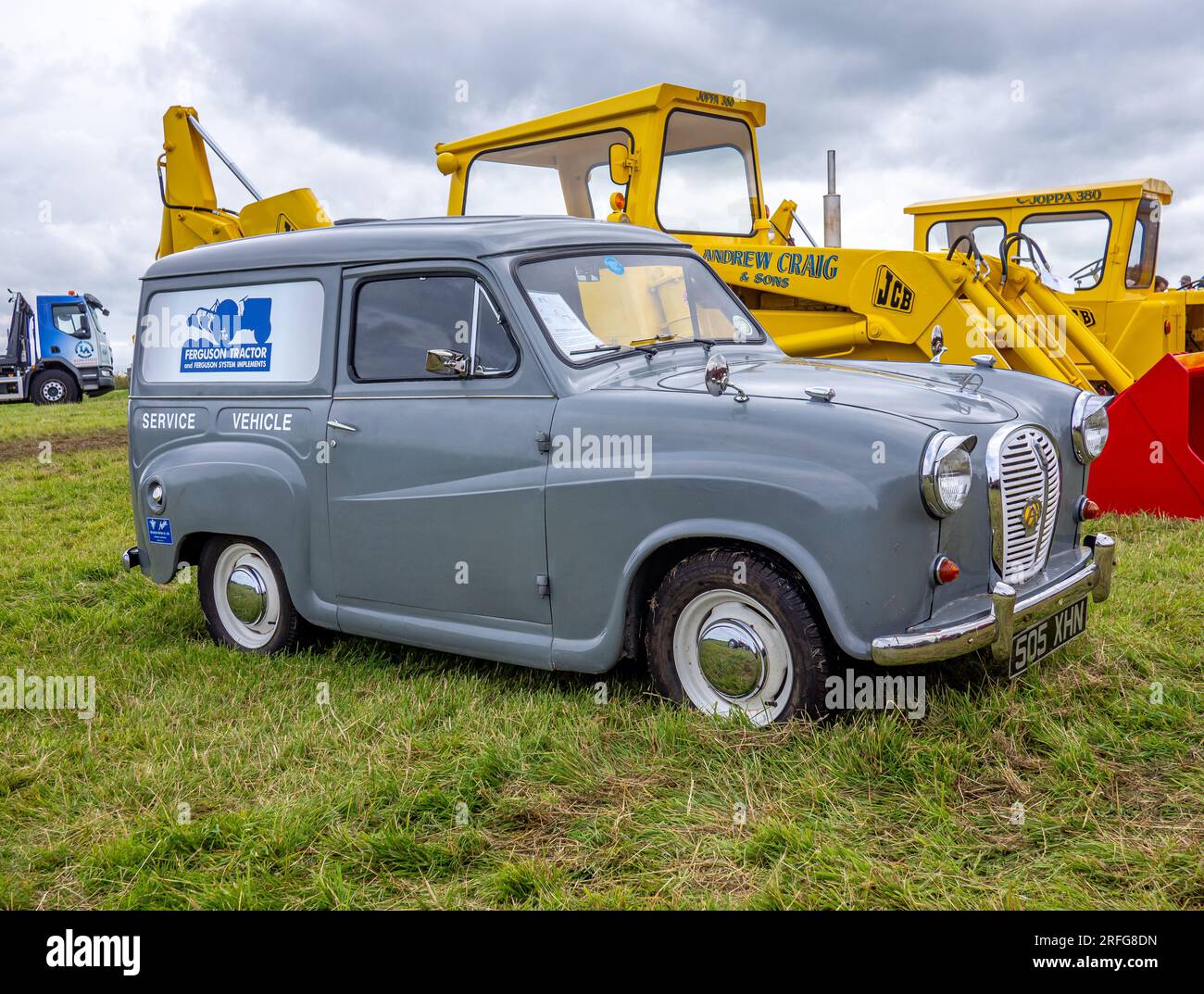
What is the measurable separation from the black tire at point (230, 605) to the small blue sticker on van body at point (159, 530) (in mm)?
185

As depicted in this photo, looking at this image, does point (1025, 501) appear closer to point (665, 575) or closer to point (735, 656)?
point (735, 656)

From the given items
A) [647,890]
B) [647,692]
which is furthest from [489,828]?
[647,692]

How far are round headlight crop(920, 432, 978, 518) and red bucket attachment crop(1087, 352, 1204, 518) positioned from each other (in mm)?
3853

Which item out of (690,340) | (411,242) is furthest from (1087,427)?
(411,242)

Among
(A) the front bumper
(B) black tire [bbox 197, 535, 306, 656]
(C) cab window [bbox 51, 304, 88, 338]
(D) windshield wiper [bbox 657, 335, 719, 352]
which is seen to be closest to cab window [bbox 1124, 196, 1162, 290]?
(D) windshield wiper [bbox 657, 335, 719, 352]

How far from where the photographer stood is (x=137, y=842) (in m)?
3.38

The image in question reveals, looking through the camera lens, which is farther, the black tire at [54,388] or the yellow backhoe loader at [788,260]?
the black tire at [54,388]

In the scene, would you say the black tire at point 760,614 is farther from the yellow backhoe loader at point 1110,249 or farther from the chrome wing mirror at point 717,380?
the yellow backhoe loader at point 1110,249

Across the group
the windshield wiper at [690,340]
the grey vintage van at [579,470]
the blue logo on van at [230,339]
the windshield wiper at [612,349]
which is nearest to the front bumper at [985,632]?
the grey vintage van at [579,470]

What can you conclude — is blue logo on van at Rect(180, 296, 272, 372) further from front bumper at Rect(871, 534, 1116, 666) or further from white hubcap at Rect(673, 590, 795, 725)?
front bumper at Rect(871, 534, 1116, 666)

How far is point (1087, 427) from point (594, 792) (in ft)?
8.33

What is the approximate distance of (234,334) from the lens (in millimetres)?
5316

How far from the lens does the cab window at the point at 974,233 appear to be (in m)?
11.1
